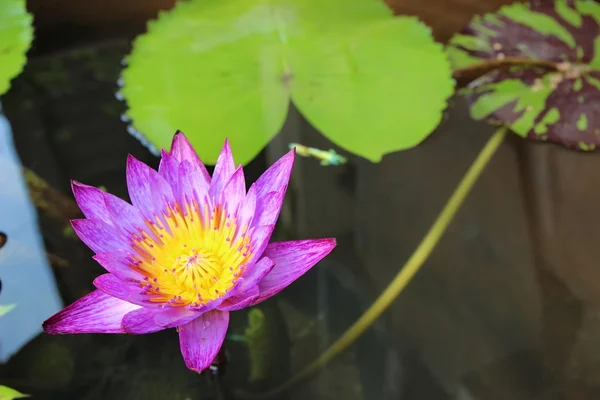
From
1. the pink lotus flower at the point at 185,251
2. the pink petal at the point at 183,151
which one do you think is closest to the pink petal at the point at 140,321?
the pink lotus flower at the point at 185,251

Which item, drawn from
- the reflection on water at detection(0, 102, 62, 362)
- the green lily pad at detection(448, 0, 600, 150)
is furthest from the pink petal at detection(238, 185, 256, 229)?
the green lily pad at detection(448, 0, 600, 150)

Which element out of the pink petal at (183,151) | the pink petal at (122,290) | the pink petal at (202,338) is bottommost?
the pink petal at (202,338)

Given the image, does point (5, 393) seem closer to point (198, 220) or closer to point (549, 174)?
point (198, 220)

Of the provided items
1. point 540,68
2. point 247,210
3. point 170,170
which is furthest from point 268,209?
point 540,68

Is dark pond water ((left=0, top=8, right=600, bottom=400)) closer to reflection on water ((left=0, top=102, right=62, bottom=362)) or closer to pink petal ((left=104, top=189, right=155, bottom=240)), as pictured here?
reflection on water ((left=0, top=102, right=62, bottom=362))

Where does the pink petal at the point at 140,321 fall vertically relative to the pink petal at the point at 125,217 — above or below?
below

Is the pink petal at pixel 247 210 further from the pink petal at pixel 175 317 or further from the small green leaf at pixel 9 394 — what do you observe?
the small green leaf at pixel 9 394

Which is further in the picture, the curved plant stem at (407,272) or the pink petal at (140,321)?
the curved plant stem at (407,272)

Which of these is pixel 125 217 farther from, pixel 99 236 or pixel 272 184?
pixel 272 184
